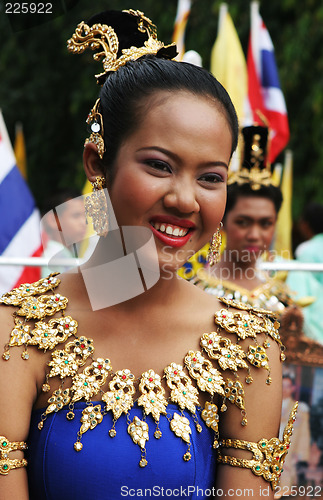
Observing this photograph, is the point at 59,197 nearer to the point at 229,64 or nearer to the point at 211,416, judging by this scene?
the point at 229,64

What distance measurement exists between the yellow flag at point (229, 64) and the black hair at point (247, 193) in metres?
1.30

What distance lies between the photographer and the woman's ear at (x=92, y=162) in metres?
1.92

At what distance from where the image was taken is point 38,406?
71.2 inches

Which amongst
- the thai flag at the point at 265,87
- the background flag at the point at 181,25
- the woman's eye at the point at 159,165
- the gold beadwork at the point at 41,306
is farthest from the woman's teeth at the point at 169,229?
the thai flag at the point at 265,87

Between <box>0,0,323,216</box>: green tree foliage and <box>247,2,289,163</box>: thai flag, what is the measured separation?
2.50 metres

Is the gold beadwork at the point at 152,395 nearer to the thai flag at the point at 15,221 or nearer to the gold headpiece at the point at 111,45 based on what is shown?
the gold headpiece at the point at 111,45

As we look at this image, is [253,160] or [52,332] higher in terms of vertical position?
[52,332]

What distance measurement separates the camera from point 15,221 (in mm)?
4168

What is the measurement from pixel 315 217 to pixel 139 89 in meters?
4.81

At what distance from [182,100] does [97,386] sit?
2.49ft

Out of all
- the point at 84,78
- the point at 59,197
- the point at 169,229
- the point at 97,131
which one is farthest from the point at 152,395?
the point at 84,78

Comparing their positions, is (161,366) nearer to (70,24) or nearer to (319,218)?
(319,218)

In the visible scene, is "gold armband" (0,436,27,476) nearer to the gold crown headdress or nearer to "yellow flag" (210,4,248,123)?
the gold crown headdress

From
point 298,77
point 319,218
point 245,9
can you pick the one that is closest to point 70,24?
point 245,9
